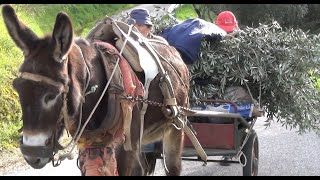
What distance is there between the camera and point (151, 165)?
200 inches

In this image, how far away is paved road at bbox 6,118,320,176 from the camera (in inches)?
233

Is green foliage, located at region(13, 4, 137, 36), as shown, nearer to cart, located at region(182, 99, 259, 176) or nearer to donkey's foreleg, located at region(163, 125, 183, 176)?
cart, located at region(182, 99, 259, 176)

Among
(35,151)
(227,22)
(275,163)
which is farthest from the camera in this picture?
(275,163)

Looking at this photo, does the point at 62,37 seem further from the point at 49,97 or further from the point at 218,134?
the point at 218,134

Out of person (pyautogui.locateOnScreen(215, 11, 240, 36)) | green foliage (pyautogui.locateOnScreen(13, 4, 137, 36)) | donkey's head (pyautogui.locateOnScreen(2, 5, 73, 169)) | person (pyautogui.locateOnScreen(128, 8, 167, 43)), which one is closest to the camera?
donkey's head (pyautogui.locateOnScreen(2, 5, 73, 169))

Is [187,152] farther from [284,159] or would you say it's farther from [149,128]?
[284,159]

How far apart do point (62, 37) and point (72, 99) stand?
364 mm

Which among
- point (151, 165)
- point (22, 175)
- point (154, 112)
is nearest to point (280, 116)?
point (151, 165)

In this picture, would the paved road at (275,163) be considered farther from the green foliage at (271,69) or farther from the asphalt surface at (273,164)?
the green foliage at (271,69)

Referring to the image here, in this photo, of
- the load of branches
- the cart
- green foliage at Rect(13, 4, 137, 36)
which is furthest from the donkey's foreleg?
green foliage at Rect(13, 4, 137, 36)

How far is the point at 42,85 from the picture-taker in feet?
9.37

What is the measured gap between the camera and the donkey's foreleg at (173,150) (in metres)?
4.59

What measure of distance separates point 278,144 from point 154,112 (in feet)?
13.3

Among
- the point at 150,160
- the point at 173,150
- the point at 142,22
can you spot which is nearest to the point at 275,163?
the point at 150,160
